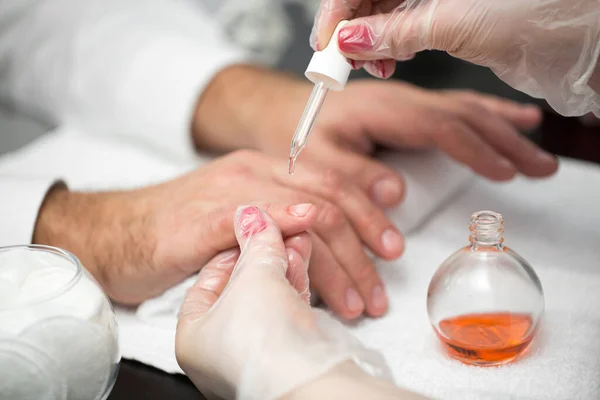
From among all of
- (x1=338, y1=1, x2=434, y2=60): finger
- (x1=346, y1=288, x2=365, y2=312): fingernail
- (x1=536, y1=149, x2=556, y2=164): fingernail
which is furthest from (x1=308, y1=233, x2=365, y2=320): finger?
(x1=536, y1=149, x2=556, y2=164): fingernail

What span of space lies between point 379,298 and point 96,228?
0.36 metres

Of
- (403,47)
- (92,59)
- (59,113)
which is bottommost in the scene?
(59,113)

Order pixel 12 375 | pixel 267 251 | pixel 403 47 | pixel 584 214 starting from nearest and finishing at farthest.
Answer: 1. pixel 12 375
2. pixel 267 251
3. pixel 403 47
4. pixel 584 214

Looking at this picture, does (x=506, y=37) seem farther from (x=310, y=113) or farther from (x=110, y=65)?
(x=110, y=65)

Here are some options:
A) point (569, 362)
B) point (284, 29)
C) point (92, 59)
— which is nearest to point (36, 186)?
point (92, 59)

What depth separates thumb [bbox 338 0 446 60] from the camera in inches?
26.5

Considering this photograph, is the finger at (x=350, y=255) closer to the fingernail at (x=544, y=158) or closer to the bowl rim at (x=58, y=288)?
the bowl rim at (x=58, y=288)

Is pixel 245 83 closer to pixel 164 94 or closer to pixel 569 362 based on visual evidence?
pixel 164 94

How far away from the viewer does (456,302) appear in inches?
24.3

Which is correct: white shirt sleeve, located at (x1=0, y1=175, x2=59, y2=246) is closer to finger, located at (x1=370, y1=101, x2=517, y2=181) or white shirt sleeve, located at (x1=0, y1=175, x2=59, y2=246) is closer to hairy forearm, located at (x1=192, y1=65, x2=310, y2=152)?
hairy forearm, located at (x1=192, y1=65, x2=310, y2=152)

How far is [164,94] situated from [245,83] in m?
0.14

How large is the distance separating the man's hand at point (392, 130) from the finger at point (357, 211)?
0.07m

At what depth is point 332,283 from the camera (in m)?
0.72

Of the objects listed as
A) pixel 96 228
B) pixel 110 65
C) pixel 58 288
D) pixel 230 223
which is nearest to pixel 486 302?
pixel 230 223
